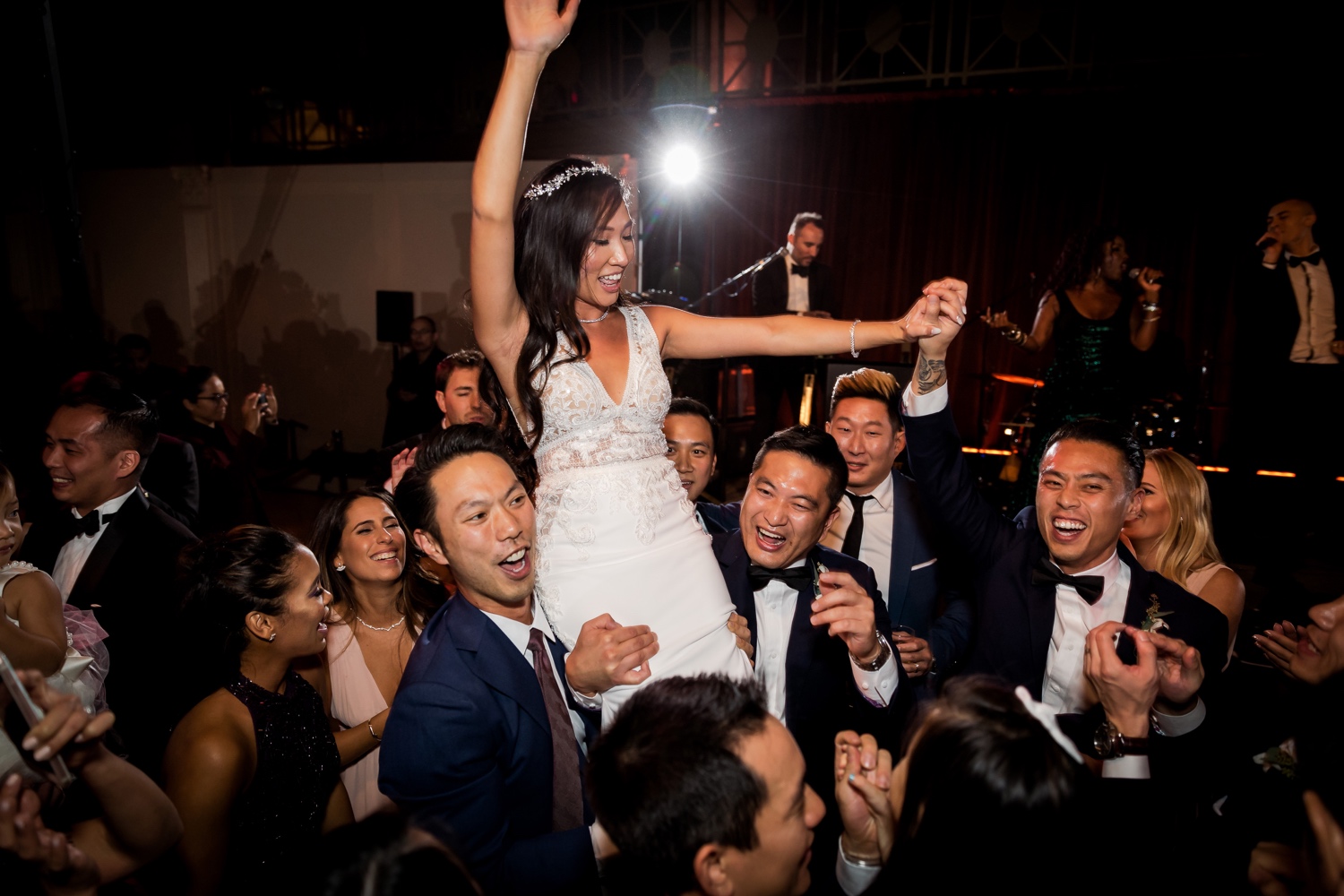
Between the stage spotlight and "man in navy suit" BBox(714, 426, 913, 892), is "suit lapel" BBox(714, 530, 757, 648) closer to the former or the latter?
"man in navy suit" BBox(714, 426, 913, 892)

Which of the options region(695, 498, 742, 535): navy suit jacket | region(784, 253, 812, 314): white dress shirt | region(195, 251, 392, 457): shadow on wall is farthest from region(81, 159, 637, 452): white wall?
region(695, 498, 742, 535): navy suit jacket

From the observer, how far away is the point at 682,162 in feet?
27.2

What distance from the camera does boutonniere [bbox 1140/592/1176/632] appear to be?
218cm

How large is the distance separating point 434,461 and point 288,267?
10297 mm

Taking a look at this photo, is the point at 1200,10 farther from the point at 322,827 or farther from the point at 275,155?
the point at 275,155

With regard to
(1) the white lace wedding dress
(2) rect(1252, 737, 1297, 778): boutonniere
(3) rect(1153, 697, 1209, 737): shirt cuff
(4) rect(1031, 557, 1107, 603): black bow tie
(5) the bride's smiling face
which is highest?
(5) the bride's smiling face

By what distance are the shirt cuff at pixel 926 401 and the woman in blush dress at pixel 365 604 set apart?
1584 millimetres

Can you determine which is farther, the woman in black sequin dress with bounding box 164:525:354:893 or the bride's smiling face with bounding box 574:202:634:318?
the bride's smiling face with bounding box 574:202:634:318

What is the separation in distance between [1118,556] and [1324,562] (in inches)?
200

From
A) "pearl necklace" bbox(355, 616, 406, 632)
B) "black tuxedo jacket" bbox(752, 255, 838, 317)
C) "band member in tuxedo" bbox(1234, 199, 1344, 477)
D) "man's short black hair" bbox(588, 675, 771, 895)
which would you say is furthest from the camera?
"black tuxedo jacket" bbox(752, 255, 838, 317)

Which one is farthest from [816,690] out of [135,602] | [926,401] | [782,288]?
[782,288]

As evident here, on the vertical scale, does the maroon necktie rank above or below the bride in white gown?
below

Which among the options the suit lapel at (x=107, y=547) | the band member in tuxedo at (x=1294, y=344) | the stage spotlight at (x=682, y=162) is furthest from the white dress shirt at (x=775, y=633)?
the stage spotlight at (x=682, y=162)

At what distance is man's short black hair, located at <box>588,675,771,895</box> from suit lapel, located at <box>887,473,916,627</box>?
1721mm
